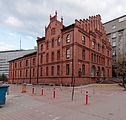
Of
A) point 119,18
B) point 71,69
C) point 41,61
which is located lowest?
point 71,69

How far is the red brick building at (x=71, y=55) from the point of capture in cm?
2512

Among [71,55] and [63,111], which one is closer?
[63,111]

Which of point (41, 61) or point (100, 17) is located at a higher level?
point (100, 17)

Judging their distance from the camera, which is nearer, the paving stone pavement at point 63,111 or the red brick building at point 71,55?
the paving stone pavement at point 63,111

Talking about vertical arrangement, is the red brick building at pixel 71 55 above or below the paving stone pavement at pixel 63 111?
above

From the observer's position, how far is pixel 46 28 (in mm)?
32719

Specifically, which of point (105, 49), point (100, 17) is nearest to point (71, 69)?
point (105, 49)

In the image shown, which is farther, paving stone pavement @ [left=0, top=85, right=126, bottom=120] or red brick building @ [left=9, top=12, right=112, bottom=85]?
red brick building @ [left=9, top=12, right=112, bottom=85]

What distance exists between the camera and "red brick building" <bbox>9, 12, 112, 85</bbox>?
82.4ft

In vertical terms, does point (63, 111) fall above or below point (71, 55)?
A: below

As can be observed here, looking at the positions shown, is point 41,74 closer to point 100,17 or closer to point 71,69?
point 71,69

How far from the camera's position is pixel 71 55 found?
82.9ft

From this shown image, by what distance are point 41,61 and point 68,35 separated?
12.3m

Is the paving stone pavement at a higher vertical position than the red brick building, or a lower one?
lower
